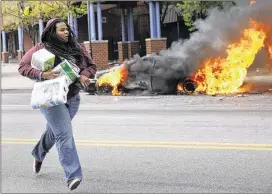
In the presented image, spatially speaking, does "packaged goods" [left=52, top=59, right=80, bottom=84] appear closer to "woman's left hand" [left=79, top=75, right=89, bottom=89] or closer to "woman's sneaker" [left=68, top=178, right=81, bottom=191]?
"woman's left hand" [left=79, top=75, right=89, bottom=89]

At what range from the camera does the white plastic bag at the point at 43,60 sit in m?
4.19

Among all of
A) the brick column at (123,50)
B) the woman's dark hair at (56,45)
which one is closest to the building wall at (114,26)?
the brick column at (123,50)

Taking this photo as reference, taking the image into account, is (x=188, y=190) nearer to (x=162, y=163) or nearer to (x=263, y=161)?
(x=162, y=163)

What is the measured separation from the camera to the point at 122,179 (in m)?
4.58

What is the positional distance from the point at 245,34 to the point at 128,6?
1281cm

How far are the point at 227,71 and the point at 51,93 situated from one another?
10.7 meters

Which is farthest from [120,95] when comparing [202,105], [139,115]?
[139,115]

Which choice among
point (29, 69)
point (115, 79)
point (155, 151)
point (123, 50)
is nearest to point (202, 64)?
point (115, 79)

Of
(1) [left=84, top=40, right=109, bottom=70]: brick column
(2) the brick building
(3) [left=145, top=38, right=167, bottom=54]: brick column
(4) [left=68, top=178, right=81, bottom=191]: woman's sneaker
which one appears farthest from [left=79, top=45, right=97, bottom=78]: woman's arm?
(2) the brick building

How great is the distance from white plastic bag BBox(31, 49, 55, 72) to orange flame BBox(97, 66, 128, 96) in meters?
10.3

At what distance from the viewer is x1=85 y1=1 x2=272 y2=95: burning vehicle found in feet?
46.5

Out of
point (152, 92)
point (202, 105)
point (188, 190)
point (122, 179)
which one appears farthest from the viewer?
point (152, 92)

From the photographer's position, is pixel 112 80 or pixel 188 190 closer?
pixel 188 190

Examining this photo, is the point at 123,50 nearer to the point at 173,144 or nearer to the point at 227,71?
the point at 227,71
